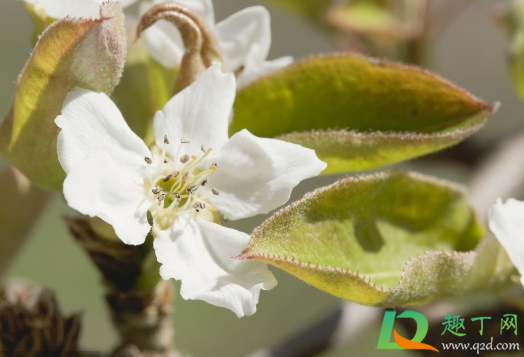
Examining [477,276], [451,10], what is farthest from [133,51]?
[451,10]

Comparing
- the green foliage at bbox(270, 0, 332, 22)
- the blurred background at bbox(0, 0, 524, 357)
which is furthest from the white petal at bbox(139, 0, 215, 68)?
the blurred background at bbox(0, 0, 524, 357)

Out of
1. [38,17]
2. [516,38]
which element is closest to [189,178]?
[38,17]

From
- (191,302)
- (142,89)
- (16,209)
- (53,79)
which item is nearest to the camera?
(53,79)

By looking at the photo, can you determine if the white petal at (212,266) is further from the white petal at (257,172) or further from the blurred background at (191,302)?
the blurred background at (191,302)

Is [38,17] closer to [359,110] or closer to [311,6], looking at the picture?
[359,110]

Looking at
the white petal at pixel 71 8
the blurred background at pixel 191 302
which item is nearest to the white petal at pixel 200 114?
the white petal at pixel 71 8

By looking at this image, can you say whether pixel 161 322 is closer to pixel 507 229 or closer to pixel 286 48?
pixel 507 229

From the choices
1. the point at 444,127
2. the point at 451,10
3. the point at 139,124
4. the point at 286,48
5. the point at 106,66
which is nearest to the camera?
the point at 106,66
